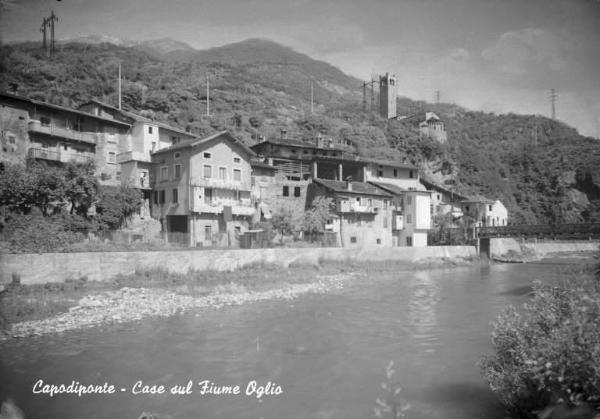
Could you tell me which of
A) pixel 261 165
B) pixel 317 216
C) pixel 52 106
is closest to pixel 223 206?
pixel 317 216

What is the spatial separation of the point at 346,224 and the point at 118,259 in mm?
26264

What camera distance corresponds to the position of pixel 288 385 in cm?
1086

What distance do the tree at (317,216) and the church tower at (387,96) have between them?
5895cm

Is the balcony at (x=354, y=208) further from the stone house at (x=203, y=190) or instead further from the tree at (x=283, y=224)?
the stone house at (x=203, y=190)

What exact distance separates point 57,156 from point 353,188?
92.5 ft

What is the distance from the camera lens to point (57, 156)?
3259 centimetres

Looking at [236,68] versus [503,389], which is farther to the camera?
[236,68]

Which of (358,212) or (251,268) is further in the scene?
(358,212)

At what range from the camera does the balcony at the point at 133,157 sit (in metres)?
36.2

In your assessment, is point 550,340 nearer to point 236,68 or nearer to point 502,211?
point 502,211

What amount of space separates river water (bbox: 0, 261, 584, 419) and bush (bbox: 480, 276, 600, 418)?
1.28 metres

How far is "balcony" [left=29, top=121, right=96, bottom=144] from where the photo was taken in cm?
3147

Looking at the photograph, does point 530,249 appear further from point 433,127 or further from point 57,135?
point 57,135

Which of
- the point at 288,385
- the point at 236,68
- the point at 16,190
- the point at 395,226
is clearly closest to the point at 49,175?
the point at 16,190
